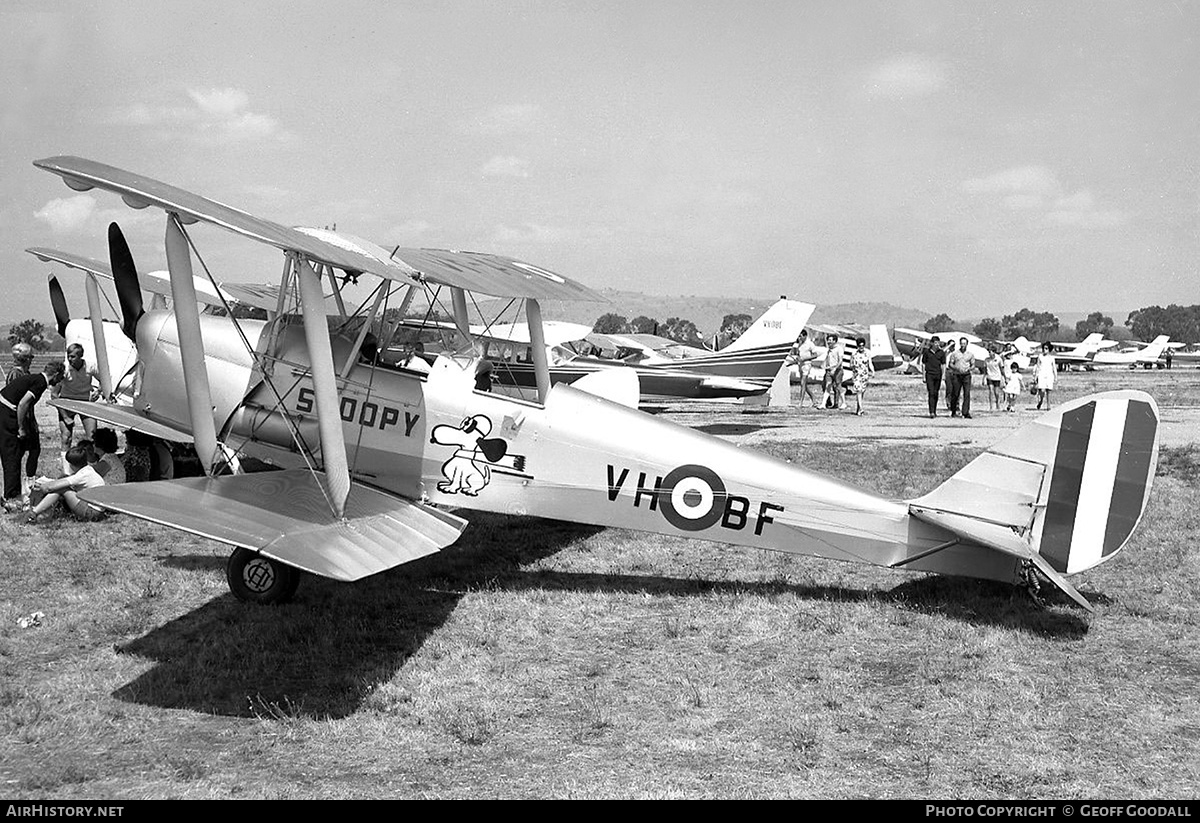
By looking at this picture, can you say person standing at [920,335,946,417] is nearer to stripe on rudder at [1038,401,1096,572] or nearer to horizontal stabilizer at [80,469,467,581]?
stripe on rudder at [1038,401,1096,572]

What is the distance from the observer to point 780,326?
67.6 feet

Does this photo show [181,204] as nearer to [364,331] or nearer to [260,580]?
[364,331]

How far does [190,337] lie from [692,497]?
3202mm

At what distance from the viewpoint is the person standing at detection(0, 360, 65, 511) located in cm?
899

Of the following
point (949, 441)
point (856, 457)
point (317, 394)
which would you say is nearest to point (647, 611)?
point (317, 394)

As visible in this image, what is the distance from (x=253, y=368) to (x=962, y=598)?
496cm

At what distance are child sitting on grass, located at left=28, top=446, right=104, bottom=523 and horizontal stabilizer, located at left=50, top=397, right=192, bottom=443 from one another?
3.55 ft

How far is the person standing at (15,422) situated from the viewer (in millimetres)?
8992

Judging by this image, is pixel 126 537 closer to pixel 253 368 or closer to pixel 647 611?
pixel 253 368

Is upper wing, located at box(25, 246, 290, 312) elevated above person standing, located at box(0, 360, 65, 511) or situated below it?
above

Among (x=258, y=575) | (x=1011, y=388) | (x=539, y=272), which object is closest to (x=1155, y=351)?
(x=1011, y=388)

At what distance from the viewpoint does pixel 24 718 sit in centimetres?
448

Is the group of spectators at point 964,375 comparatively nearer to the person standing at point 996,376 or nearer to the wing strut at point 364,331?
the person standing at point 996,376

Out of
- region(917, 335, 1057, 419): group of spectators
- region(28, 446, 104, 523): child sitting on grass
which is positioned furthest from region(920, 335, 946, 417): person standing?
region(28, 446, 104, 523): child sitting on grass
